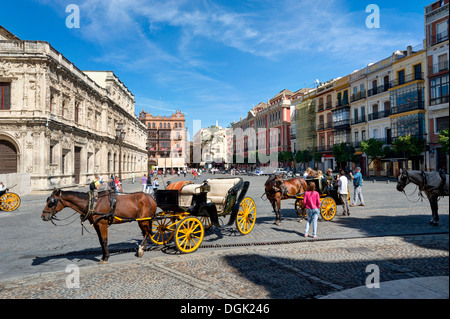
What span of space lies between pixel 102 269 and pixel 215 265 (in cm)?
211

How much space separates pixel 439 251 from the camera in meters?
6.17

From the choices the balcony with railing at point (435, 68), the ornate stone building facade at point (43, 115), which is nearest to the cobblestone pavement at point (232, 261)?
the ornate stone building facade at point (43, 115)

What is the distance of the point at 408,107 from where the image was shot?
1261 inches

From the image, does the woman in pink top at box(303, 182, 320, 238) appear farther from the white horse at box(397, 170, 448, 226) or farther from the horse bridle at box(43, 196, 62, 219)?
the horse bridle at box(43, 196, 62, 219)

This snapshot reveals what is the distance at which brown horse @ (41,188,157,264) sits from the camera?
18.7ft

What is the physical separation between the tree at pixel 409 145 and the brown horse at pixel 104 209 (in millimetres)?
30324

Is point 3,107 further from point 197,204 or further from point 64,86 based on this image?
point 197,204

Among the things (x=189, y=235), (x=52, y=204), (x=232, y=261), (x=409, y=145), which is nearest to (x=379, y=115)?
(x=409, y=145)

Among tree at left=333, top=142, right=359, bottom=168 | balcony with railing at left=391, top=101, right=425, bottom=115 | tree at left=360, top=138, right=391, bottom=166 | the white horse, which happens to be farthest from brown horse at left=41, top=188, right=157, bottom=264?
tree at left=333, top=142, right=359, bottom=168

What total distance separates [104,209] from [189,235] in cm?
189

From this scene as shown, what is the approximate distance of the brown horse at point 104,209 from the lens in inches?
224

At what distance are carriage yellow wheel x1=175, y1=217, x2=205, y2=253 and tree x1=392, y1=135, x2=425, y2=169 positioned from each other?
1163 inches

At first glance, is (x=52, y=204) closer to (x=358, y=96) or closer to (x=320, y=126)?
(x=358, y=96)

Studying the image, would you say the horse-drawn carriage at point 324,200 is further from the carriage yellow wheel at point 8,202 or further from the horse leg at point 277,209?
the carriage yellow wheel at point 8,202
